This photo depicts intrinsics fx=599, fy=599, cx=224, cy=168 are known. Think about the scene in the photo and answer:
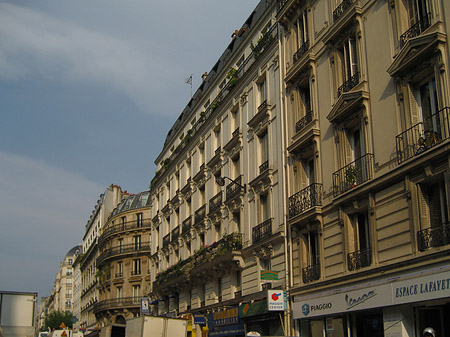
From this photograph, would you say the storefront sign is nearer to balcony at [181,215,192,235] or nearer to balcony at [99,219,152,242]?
balcony at [181,215,192,235]

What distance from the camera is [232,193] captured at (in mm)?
31000

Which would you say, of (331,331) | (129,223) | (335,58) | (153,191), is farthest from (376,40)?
(129,223)

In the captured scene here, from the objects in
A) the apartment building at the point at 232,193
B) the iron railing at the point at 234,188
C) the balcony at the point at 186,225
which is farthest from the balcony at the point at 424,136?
the balcony at the point at 186,225

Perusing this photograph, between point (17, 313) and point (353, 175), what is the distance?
1379cm

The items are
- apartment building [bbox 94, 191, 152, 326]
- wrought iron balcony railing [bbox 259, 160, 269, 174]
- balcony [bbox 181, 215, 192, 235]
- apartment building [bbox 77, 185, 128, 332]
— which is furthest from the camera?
apartment building [bbox 77, 185, 128, 332]

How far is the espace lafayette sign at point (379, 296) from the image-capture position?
607 inches

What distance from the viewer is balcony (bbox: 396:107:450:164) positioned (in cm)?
1586

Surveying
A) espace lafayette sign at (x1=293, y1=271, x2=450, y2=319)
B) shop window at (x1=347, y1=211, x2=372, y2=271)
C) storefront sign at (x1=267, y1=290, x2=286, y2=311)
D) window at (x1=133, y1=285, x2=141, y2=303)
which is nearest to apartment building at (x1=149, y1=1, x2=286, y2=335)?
storefront sign at (x1=267, y1=290, x2=286, y2=311)

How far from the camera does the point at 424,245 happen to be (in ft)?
53.6

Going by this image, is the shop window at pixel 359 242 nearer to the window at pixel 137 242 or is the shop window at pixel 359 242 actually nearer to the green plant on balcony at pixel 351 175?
the green plant on balcony at pixel 351 175

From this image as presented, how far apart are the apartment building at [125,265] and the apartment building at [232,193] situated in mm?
18571

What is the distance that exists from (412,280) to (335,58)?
9090 millimetres

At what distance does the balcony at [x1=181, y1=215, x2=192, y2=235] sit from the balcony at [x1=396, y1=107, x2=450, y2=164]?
2212cm

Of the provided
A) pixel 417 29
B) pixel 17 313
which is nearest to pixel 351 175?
pixel 417 29
